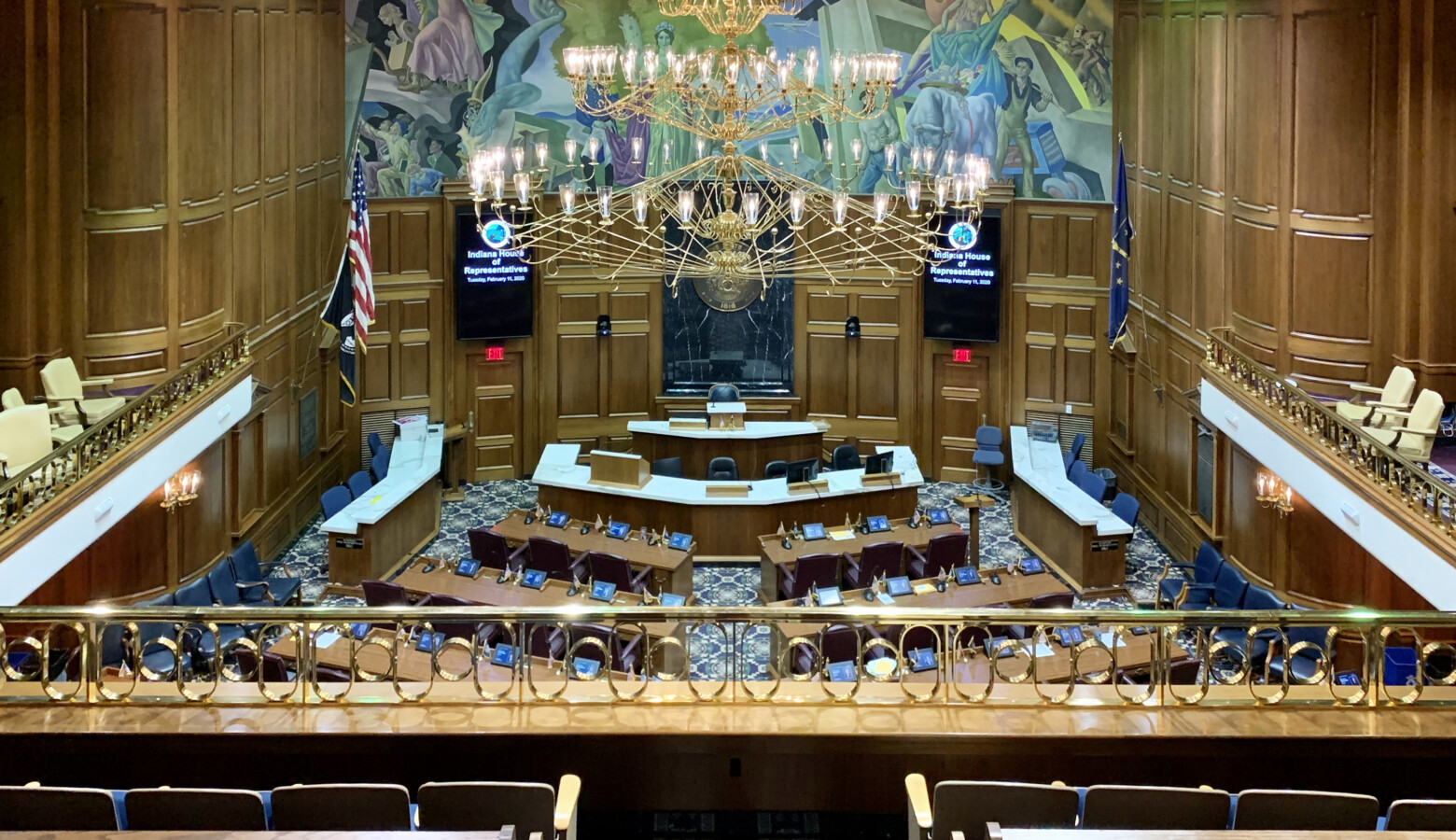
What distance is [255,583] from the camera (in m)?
12.2

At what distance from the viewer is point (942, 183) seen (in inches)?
382

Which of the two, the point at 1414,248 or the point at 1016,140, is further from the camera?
the point at 1016,140

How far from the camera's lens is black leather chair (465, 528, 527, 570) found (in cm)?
1331

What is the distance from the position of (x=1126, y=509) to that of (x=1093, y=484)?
0.89 meters

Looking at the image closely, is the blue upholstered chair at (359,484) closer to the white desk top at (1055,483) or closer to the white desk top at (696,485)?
the white desk top at (696,485)

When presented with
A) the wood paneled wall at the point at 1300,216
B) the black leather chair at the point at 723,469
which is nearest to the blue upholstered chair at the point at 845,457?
the black leather chair at the point at 723,469

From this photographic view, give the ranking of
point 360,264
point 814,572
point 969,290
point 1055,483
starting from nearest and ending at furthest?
1. point 814,572
2. point 360,264
3. point 1055,483
4. point 969,290

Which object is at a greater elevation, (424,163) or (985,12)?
(985,12)

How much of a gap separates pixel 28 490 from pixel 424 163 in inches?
323

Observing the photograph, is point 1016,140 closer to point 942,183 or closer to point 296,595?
point 942,183

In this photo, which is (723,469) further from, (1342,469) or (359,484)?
(1342,469)

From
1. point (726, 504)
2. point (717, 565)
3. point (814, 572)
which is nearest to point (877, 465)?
point (726, 504)

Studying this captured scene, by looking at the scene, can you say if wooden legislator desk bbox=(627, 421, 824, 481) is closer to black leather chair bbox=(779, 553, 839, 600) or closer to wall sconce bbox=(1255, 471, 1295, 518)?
black leather chair bbox=(779, 553, 839, 600)

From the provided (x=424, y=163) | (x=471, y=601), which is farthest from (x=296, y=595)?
(x=424, y=163)
